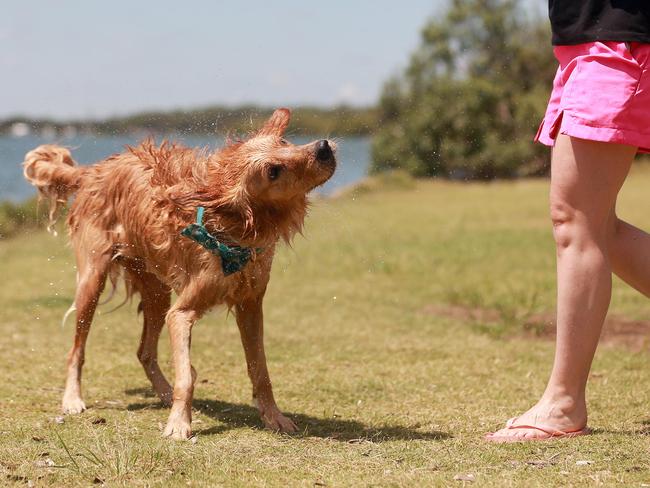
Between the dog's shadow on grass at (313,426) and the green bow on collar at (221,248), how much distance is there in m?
0.92

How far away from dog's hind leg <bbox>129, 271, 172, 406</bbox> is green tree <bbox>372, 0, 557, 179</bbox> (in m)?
30.0

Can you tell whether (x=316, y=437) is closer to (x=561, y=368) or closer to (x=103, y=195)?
(x=561, y=368)

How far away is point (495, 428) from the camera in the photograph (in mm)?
5109

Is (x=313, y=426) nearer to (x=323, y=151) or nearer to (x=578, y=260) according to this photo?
(x=323, y=151)

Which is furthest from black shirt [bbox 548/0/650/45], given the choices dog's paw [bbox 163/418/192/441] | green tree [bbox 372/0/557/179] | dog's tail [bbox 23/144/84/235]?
green tree [bbox 372/0/557/179]

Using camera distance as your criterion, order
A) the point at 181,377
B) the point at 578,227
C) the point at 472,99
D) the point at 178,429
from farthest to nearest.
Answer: the point at 472,99, the point at 181,377, the point at 178,429, the point at 578,227

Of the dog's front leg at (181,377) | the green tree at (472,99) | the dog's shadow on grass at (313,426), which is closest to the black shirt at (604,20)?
the dog's shadow on grass at (313,426)

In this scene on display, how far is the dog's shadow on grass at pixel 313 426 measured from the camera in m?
4.95

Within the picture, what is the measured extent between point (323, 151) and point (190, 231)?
89cm

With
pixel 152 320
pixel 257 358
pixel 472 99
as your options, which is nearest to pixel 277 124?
pixel 257 358

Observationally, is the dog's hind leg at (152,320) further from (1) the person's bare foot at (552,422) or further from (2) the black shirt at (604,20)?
(2) the black shirt at (604,20)

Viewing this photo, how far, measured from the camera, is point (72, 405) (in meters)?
5.68

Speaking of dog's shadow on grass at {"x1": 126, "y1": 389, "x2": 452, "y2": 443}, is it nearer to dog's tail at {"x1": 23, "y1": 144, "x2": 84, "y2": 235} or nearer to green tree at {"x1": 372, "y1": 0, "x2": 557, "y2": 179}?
dog's tail at {"x1": 23, "y1": 144, "x2": 84, "y2": 235}

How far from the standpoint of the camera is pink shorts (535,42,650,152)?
4309 millimetres
